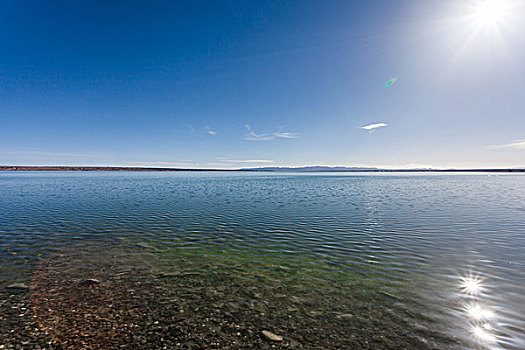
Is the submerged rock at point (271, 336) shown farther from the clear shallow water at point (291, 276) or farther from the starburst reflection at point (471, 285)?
the starburst reflection at point (471, 285)

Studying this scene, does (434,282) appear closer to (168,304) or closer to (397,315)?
(397,315)

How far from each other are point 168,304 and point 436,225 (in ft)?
75.6

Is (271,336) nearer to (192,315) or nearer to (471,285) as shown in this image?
(192,315)

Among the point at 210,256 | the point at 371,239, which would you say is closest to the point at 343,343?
the point at 210,256

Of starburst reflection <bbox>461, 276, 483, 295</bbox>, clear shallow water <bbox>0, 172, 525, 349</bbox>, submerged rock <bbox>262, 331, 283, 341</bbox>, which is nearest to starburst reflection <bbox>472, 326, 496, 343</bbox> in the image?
clear shallow water <bbox>0, 172, 525, 349</bbox>

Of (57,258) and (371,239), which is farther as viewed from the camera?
(371,239)

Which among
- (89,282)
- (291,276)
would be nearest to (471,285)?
(291,276)

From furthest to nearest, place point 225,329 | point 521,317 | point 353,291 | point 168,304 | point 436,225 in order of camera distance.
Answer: point 436,225 < point 353,291 < point 168,304 < point 521,317 < point 225,329

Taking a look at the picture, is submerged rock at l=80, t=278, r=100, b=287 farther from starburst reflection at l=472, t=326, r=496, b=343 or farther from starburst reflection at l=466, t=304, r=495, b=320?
starburst reflection at l=466, t=304, r=495, b=320

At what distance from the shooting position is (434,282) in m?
11.3

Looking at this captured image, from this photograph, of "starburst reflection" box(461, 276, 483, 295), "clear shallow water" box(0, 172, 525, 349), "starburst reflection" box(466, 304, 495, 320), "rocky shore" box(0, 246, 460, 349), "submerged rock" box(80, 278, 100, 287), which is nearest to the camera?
"rocky shore" box(0, 246, 460, 349)

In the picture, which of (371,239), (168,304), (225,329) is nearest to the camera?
(225,329)

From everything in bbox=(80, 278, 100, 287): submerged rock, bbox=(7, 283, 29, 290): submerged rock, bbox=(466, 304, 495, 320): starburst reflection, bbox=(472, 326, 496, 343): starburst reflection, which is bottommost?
bbox=(472, 326, 496, 343): starburst reflection

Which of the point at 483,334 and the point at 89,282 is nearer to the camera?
the point at 483,334
